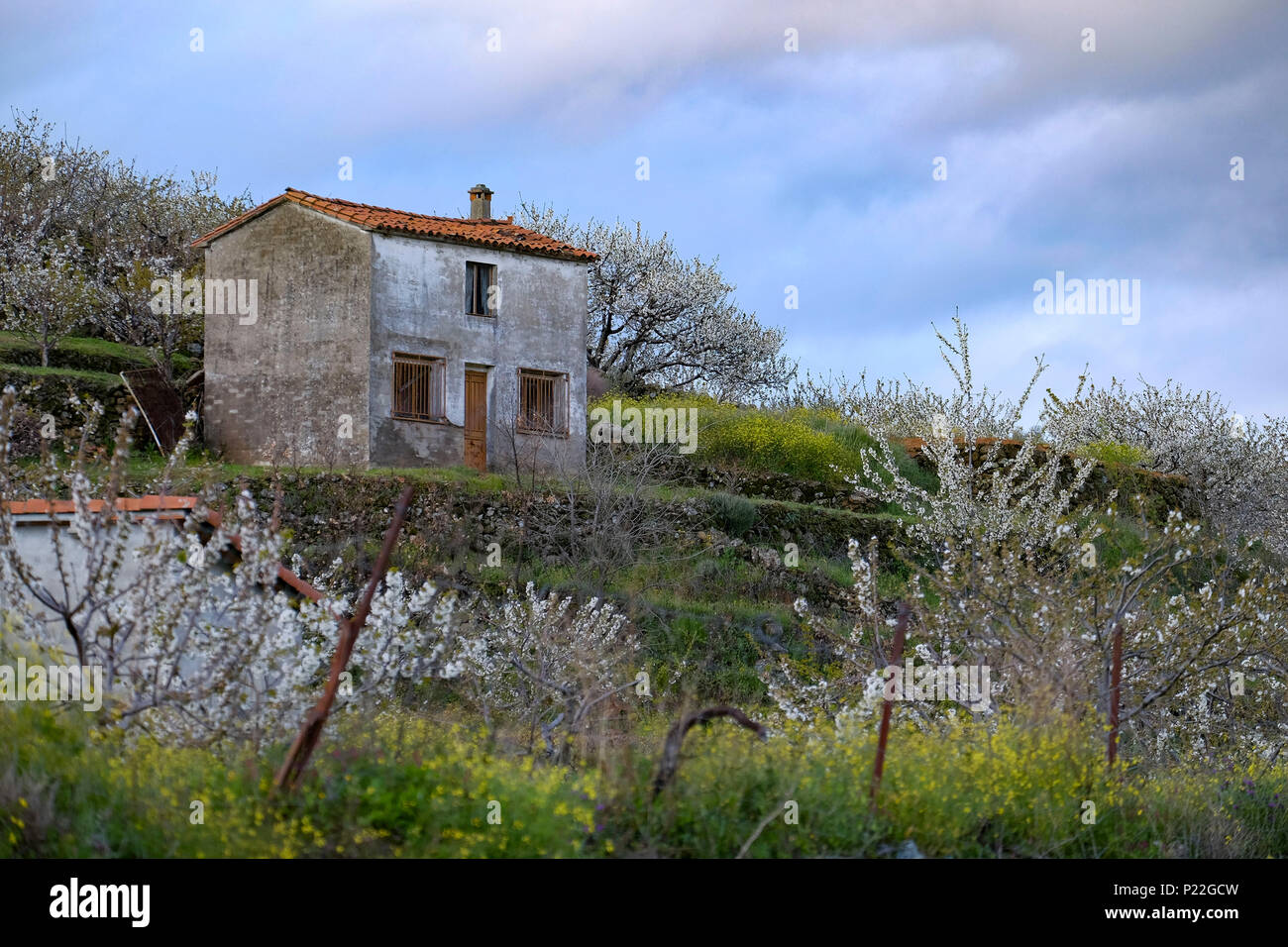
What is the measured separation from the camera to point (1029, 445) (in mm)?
21797

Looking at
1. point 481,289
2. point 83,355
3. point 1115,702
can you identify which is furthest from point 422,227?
point 1115,702

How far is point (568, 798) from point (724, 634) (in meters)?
13.7

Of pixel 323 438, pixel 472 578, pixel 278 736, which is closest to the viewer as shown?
pixel 278 736

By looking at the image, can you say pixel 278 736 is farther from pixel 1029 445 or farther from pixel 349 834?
pixel 1029 445

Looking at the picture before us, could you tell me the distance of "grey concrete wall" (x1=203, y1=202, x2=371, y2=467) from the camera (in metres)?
25.6

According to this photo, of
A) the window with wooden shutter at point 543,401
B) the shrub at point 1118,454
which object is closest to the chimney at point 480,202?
the window with wooden shutter at point 543,401

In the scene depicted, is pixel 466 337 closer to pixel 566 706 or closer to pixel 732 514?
pixel 732 514

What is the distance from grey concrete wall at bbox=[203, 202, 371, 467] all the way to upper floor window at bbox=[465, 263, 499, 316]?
2376 mm

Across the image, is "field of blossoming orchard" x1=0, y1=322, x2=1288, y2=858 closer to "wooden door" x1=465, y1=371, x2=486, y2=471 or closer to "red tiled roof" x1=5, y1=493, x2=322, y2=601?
"red tiled roof" x1=5, y1=493, x2=322, y2=601

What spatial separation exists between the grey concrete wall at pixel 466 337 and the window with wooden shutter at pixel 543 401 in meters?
0.17

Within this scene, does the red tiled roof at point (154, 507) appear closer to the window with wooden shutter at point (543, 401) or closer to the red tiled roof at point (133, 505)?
the red tiled roof at point (133, 505)
